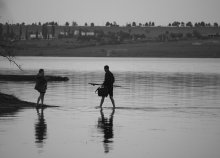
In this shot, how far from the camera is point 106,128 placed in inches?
801

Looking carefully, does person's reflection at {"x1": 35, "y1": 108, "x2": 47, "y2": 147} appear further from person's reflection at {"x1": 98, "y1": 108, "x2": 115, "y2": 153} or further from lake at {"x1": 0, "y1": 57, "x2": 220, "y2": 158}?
person's reflection at {"x1": 98, "y1": 108, "x2": 115, "y2": 153}

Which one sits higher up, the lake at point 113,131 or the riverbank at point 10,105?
the lake at point 113,131

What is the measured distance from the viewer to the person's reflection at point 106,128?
664 inches

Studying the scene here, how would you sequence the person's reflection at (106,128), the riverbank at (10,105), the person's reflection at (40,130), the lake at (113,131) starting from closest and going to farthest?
1. the lake at (113,131)
2. the person's reflection at (106,128)
3. the person's reflection at (40,130)
4. the riverbank at (10,105)

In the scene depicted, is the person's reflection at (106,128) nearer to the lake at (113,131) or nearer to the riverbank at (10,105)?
the lake at (113,131)

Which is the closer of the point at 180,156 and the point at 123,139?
the point at 180,156

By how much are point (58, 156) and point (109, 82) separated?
13.3 metres

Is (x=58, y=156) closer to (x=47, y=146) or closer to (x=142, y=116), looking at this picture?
(x=47, y=146)

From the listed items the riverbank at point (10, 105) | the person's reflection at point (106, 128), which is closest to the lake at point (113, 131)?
the person's reflection at point (106, 128)

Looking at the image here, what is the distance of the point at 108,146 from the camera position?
16.5 metres

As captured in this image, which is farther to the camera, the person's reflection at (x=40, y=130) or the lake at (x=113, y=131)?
the person's reflection at (x=40, y=130)

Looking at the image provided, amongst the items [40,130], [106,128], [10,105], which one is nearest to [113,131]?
[106,128]

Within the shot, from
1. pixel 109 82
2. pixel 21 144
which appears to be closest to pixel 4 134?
pixel 21 144

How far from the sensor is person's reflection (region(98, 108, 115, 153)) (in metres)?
16.9
